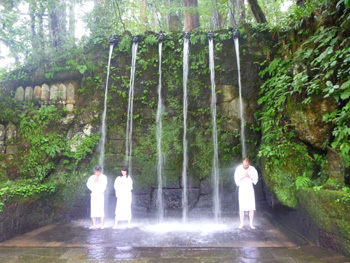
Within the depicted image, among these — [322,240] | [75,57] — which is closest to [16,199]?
[75,57]

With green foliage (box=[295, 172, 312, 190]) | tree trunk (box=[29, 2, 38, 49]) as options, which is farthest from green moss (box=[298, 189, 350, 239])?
tree trunk (box=[29, 2, 38, 49])

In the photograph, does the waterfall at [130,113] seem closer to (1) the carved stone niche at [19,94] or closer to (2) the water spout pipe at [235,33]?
(2) the water spout pipe at [235,33]

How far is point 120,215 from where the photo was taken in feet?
18.1

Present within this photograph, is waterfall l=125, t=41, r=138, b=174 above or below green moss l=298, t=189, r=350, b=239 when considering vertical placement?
above

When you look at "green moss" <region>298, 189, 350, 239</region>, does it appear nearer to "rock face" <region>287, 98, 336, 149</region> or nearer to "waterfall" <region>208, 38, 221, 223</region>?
"rock face" <region>287, 98, 336, 149</region>

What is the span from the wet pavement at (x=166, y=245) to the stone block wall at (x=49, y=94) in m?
3.75

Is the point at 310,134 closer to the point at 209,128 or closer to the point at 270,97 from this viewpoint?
the point at 270,97

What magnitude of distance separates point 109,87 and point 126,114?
1.05 m

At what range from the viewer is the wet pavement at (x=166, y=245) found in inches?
135

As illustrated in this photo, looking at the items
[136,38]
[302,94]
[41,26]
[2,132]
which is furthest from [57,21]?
[302,94]

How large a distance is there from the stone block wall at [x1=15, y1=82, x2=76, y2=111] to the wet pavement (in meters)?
3.75

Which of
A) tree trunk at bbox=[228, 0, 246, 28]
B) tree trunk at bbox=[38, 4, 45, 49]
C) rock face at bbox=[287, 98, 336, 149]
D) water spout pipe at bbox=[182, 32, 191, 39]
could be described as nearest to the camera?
rock face at bbox=[287, 98, 336, 149]

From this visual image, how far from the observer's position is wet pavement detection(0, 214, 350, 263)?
3.43 meters

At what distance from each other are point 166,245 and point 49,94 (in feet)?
19.7
